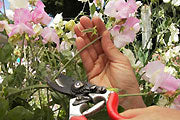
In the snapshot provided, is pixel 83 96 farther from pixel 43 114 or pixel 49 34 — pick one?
pixel 49 34

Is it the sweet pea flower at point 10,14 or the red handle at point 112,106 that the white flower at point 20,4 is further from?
the red handle at point 112,106

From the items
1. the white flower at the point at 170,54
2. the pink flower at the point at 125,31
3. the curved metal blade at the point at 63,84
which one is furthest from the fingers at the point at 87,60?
the white flower at the point at 170,54

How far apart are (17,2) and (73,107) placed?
0.38 meters

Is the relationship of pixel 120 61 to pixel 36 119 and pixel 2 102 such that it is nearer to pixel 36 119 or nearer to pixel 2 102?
pixel 36 119

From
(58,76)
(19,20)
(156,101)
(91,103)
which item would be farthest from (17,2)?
(156,101)

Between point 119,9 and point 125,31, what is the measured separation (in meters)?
0.08

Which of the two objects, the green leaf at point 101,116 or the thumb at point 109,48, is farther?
the thumb at point 109,48

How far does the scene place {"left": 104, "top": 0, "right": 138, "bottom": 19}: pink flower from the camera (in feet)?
3.31

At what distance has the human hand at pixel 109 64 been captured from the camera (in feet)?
3.45

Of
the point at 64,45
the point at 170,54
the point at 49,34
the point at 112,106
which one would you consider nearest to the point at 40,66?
the point at 49,34

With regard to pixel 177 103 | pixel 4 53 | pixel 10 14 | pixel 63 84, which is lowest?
pixel 177 103

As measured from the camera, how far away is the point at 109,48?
3.57ft

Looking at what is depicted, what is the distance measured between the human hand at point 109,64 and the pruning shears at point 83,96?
0.22m

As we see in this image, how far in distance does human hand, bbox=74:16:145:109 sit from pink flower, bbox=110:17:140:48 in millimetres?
24
